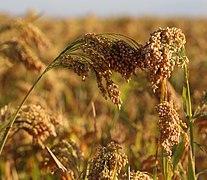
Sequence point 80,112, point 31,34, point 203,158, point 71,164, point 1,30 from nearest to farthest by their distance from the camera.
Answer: point 71,164, point 31,34, point 1,30, point 203,158, point 80,112

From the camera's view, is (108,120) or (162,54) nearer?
(162,54)

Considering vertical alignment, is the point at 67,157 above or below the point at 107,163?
above

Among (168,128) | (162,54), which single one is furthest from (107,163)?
(162,54)

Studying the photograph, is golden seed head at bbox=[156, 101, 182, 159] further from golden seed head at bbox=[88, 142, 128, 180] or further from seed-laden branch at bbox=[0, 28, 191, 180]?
golden seed head at bbox=[88, 142, 128, 180]

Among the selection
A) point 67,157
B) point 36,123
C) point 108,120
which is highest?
point 108,120

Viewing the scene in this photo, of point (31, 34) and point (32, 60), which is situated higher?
point (31, 34)

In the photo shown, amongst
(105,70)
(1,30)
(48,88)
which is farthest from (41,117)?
Result: (48,88)

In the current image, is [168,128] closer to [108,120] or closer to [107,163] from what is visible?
[107,163]

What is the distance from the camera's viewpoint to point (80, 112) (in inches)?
177

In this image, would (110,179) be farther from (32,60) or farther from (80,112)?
(80,112)

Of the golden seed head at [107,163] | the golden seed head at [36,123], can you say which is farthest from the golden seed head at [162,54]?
the golden seed head at [36,123]

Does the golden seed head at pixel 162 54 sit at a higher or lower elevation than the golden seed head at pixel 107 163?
higher

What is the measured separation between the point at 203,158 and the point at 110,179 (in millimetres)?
1716

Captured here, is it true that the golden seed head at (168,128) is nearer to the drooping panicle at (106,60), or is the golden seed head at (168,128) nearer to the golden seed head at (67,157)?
the drooping panicle at (106,60)
